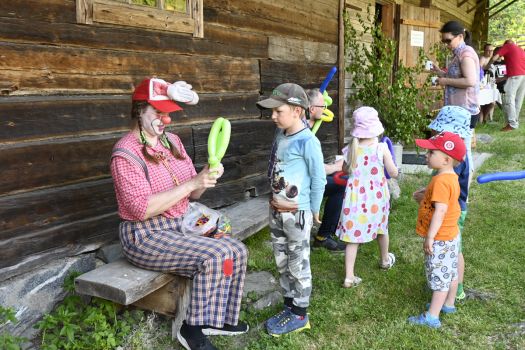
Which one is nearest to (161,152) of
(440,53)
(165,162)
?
(165,162)

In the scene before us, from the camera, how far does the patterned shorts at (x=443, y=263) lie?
9.21 feet

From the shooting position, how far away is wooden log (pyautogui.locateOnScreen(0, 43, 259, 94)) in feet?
8.71

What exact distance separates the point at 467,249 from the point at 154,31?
121 inches

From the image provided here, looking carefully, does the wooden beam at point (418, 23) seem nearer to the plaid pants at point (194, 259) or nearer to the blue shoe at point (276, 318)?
the blue shoe at point (276, 318)

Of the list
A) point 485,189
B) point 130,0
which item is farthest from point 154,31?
point 485,189

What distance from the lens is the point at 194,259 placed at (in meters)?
2.53

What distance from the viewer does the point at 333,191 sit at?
4.18 metres

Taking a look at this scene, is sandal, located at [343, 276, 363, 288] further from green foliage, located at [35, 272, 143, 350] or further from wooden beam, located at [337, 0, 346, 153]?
wooden beam, located at [337, 0, 346, 153]

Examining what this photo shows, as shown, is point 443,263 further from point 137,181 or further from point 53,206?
point 53,206

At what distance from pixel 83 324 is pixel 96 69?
5.06ft

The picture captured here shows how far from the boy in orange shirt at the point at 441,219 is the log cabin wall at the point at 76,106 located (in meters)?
1.93

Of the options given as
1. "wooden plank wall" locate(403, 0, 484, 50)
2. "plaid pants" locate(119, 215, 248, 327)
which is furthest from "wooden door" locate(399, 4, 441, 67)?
"plaid pants" locate(119, 215, 248, 327)

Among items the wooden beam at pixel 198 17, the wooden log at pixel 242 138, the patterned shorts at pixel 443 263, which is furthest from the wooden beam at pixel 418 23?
the patterned shorts at pixel 443 263

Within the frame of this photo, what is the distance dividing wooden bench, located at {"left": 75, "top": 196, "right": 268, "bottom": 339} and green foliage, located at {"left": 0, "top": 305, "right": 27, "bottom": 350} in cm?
33
